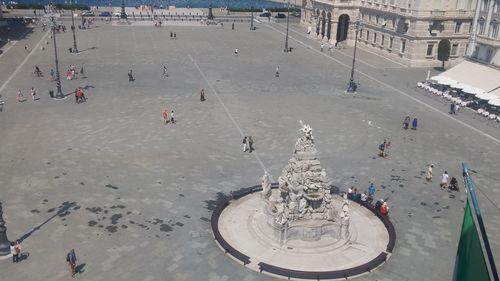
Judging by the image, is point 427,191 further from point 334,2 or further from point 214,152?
point 334,2

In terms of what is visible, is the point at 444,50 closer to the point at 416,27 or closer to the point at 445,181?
the point at 416,27

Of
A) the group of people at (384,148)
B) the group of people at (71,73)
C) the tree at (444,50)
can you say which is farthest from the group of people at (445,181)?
the group of people at (71,73)

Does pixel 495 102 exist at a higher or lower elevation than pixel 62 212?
higher

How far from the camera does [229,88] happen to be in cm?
5353

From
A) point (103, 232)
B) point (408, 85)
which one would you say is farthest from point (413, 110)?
point (103, 232)

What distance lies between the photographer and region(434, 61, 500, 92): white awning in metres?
51.7

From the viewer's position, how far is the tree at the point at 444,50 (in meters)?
62.2

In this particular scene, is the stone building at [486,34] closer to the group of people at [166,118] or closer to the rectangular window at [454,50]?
the rectangular window at [454,50]

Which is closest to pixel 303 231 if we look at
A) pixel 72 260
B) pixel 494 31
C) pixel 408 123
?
pixel 72 260

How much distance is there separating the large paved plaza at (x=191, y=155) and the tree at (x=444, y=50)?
2.94m

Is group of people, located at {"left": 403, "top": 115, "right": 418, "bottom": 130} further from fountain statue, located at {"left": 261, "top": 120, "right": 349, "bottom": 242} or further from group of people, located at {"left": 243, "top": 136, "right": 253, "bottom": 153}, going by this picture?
fountain statue, located at {"left": 261, "top": 120, "right": 349, "bottom": 242}

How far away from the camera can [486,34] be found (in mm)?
55562

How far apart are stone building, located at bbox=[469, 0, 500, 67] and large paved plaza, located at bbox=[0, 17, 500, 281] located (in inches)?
A: 291

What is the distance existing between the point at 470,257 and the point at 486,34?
5076 centimetres
